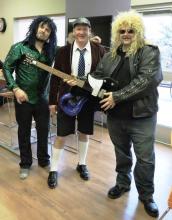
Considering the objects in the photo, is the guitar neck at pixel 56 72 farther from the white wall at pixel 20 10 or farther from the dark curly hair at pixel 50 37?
the white wall at pixel 20 10

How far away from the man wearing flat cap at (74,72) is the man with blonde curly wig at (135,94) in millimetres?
279

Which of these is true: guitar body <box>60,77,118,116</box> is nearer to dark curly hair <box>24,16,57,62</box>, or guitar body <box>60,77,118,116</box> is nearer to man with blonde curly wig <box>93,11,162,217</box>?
man with blonde curly wig <box>93,11,162,217</box>

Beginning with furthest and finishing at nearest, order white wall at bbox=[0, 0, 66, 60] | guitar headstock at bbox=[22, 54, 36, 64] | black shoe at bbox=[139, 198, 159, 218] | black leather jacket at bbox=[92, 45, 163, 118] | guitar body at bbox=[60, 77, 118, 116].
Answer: white wall at bbox=[0, 0, 66, 60]
guitar headstock at bbox=[22, 54, 36, 64]
black shoe at bbox=[139, 198, 159, 218]
guitar body at bbox=[60, 77, 118, 116]
black leather jacket at bbox=[92, 45, 163, 118]

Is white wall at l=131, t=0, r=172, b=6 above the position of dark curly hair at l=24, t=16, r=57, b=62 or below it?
above

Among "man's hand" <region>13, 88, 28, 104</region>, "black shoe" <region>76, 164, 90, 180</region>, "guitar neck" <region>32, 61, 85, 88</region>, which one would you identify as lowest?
"black shoe" <region>76, 164, 90, 180</region>

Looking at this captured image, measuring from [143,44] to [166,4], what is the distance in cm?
191

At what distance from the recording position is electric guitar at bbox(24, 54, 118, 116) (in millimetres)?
2019

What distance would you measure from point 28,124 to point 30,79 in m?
0.42

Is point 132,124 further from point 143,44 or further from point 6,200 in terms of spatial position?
point 6,200

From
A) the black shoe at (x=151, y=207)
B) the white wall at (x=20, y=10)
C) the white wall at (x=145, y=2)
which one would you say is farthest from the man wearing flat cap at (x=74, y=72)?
the white wall at (x=20, y=10)

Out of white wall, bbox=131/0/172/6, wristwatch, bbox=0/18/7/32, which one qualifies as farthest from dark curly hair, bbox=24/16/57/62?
wristwatch, bbox=0/18/7/32

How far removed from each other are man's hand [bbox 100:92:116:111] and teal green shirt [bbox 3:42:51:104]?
80 centimetres

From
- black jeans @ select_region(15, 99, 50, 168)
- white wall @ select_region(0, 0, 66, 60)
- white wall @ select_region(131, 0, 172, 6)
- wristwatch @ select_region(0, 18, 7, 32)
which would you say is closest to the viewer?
black jeans @ select_region(15, 99, 50, 168)

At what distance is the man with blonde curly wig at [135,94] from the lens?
6.17 ft
